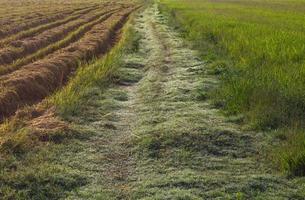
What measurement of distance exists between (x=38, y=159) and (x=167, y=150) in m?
2.14

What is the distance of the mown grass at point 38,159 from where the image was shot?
635 centimetres

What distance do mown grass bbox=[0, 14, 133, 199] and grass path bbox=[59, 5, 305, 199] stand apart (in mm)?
209

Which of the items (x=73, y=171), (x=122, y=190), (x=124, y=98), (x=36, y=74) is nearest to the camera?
(x=122, y=190)

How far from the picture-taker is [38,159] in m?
7.29

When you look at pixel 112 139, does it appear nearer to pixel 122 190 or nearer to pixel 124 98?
pixel 122 190

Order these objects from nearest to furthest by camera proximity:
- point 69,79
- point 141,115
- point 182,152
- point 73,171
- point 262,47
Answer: point 73,171
point 182,152
point 141,115
point 69,79
point 262,47

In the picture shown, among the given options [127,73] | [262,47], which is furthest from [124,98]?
[262,47]

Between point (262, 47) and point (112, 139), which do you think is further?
point (262, 47)

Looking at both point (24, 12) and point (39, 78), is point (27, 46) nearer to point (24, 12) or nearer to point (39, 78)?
point (39, 78)

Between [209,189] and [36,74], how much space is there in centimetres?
829

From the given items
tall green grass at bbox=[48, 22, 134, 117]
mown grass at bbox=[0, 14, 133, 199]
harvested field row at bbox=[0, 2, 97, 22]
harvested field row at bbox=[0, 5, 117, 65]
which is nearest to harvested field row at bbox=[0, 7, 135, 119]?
tall green grass at bbox=[48, 22, 134, 117]

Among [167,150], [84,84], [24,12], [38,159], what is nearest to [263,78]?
[84,84]

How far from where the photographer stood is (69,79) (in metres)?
14.3

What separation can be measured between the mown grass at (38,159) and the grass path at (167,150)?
21cm
